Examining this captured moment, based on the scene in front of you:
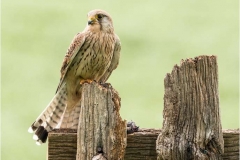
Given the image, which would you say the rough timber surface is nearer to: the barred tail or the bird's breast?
the barred tail

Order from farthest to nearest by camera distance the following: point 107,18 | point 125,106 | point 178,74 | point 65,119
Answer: point 125,106, point 107,18, point 65,119, point 178,74

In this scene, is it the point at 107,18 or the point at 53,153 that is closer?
the point at 53,153

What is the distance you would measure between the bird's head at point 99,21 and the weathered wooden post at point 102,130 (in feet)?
8.64

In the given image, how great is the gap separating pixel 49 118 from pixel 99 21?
1437 mm

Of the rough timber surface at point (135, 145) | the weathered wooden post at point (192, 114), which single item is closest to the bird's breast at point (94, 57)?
the rough timber surface at point (135, 145)

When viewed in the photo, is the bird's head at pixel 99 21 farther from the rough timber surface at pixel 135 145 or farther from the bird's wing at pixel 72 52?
the rough timber surface at pixel 135 145

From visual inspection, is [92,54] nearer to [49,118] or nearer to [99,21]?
[99,21]

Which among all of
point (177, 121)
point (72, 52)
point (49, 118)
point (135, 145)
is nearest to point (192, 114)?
point (177, 121)

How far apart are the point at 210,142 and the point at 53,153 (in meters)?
0.90

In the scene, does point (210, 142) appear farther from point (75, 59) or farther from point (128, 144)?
point (75, 59)

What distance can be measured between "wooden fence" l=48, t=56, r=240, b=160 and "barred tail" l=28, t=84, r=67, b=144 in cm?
123

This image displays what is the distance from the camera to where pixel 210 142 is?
3471 millimetres

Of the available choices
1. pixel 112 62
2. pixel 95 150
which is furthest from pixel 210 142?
pixel 112 62

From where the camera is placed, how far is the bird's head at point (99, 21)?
243 inches
